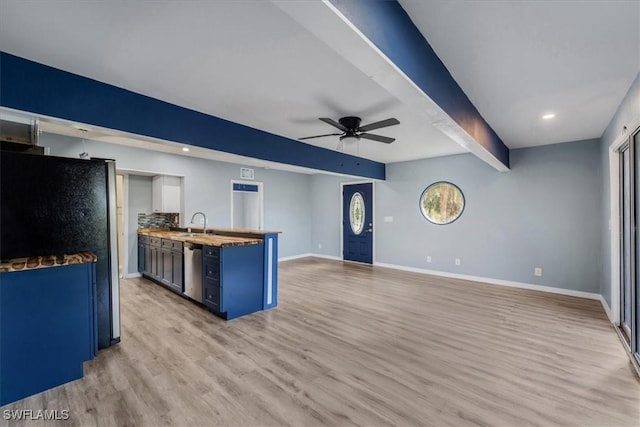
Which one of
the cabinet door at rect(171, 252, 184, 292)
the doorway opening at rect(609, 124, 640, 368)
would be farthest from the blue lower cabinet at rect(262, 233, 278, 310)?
the doorway opening at rect(609, 124, 640, 368)

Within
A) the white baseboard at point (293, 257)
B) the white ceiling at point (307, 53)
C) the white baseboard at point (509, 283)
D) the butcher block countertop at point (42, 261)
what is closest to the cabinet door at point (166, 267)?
the butcher block countertop at point (42, 261)

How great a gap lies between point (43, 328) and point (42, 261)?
51cm

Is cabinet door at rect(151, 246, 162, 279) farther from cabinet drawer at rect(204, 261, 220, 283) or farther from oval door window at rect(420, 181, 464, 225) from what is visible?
oval door window at rect(420, 181, 464, 225)

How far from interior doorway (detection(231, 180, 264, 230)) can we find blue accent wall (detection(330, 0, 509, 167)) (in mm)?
5268

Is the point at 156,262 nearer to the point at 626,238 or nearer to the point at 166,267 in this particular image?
the point at 166,267

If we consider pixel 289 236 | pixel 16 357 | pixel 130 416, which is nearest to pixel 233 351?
pixel 130 416

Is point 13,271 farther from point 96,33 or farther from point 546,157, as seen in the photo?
point 546,157

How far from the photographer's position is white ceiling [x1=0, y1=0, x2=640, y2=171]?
1602 millimetres

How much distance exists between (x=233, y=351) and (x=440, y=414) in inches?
71.3

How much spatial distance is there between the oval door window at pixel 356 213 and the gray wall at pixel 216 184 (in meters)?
1.55

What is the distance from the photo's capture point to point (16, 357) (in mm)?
1979

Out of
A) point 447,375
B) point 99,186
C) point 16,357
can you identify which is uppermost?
point 99,186

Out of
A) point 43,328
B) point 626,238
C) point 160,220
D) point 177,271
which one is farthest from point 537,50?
point 160,220

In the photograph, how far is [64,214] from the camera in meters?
2.52
